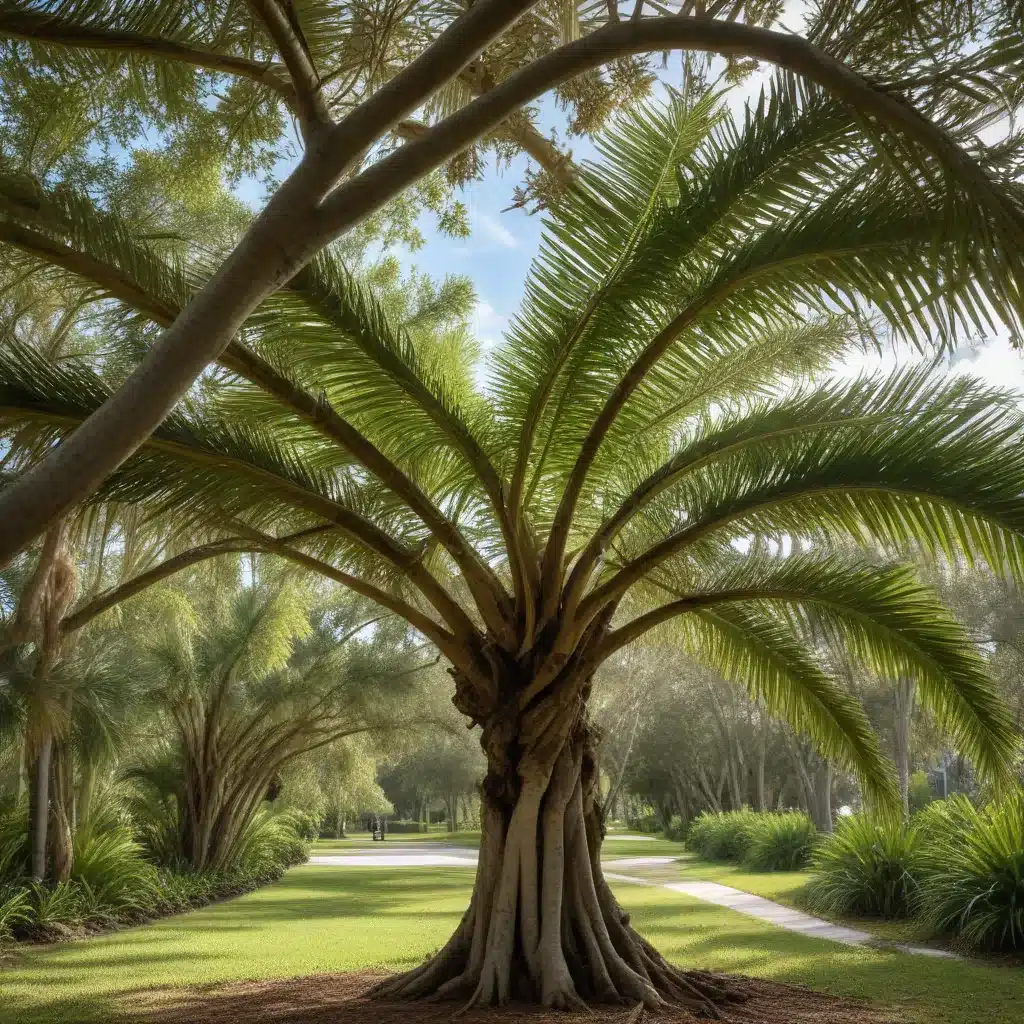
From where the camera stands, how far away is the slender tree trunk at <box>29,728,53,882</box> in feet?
36.2

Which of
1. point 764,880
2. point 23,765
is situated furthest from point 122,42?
point 764,880

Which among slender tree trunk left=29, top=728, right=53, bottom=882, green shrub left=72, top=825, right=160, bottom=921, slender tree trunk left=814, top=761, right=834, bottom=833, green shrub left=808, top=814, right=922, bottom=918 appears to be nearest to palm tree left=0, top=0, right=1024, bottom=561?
slender tree trunk left=29, top=728, right=53, bottom=882

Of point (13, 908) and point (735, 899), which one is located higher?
point (13, 908)

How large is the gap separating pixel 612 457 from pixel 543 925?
10.1 feet

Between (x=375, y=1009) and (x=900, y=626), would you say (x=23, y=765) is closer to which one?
(x=375, y=1009)

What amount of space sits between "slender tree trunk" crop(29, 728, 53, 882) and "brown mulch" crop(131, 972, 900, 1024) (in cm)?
471

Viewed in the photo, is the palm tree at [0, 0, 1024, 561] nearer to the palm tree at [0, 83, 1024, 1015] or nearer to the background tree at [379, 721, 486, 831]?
the palm tree at [0, 83, 1024, 1015]

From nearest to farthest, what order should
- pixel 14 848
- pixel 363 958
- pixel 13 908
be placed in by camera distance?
pixel 363 958 → pixel 13 908 → pixel 14 848

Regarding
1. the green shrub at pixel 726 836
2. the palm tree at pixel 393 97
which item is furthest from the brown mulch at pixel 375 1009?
the green shrub at pixel 726 836

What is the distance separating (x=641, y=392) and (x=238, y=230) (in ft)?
24.1

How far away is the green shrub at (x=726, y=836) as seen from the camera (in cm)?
2173

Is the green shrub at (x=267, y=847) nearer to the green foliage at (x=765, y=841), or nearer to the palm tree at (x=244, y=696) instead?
the palm tree at (x=244, y=696)

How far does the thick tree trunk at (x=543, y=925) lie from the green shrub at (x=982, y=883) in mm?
3752

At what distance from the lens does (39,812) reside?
36.7 ft
